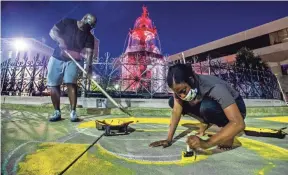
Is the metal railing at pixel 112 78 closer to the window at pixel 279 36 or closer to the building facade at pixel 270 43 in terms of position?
the building facade at pixel 270 43

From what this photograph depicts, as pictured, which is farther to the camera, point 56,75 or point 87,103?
point 87,103

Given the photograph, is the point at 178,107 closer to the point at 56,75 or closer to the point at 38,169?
the point at 38,169

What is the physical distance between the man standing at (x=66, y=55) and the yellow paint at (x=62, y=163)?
2207mm

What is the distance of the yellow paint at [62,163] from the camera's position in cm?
179

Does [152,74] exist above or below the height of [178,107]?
above

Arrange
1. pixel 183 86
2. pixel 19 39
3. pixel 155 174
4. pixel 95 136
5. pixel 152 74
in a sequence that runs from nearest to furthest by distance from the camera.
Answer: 1. pixel 155 174
2. pixel 183 86
3. pixel 95 136
4. pixel 152 74
5. pixel 19 39

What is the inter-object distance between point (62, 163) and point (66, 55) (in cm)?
305

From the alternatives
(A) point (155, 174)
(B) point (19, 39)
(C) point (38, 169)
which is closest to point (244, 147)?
(A) point (155, 174)

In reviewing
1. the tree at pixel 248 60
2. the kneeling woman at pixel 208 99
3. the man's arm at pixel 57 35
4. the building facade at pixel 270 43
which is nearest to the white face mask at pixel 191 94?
the kneeling woman at pixel 208 99

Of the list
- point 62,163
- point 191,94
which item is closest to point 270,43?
point 191,94

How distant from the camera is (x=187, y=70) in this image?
88.2 inches

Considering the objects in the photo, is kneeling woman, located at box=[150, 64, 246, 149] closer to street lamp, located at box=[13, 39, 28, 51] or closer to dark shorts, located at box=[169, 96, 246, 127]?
dark shorts, located at box=[169, 96, 246, 127]

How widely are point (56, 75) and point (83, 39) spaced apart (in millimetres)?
987

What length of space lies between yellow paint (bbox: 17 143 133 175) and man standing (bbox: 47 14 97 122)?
2.21m
